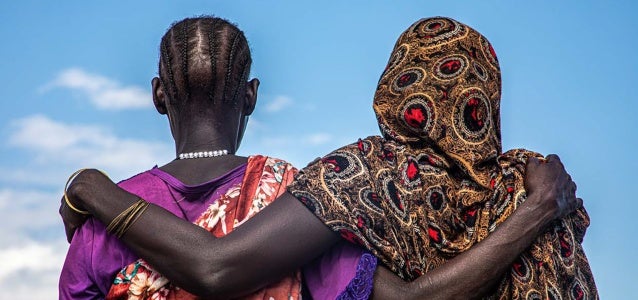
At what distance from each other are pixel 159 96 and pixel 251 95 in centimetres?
46

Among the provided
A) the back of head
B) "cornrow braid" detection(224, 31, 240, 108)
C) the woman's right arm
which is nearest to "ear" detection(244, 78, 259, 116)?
the back of head

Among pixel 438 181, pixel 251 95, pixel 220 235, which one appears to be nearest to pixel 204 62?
pixel 251 95

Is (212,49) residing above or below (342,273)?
above

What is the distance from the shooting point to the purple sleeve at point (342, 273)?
440 centimetres

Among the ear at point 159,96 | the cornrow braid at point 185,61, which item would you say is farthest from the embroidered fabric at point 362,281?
the ear at point 159,96

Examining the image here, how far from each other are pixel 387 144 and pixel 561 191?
851 millimetres

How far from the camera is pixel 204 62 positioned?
476cm

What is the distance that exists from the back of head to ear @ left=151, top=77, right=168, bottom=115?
0.06 m

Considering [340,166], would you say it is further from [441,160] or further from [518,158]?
[518,158]

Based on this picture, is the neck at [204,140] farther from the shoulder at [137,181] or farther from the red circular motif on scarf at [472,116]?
the red circular motif on scarf at [472,116]

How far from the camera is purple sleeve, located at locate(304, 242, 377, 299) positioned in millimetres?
4398

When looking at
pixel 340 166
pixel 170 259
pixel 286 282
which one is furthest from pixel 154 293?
pixel 340 166

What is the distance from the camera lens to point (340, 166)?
180 inches

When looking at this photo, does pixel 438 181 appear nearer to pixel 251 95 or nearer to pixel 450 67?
pixel 450 67
